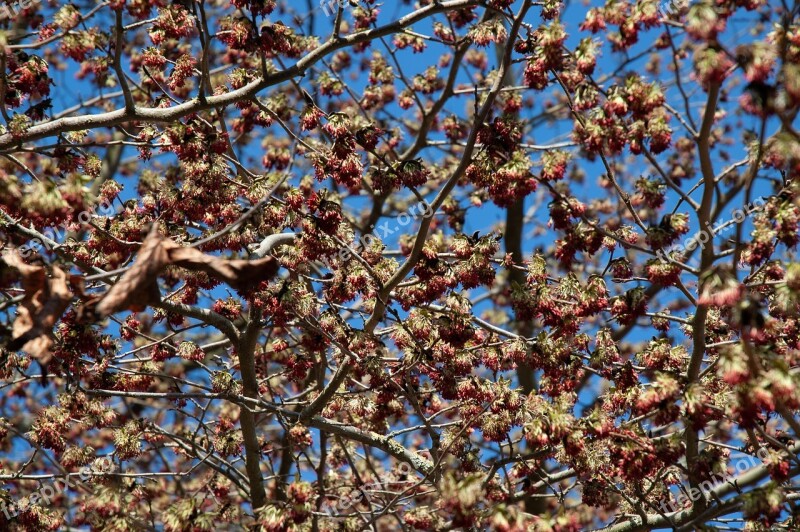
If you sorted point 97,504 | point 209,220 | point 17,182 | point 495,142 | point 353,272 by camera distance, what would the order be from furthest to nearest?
point 209,220, point 353,272, point 495,142, point 97,504, point 17,182

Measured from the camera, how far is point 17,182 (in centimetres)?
543

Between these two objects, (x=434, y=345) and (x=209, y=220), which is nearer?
(x=434, y=345)

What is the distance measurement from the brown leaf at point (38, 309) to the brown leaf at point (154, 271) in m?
0.33

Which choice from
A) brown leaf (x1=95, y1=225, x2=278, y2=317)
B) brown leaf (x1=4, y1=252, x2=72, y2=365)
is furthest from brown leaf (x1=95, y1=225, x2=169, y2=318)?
brown leaf (x1=4, y1=252, x2=72, y2=365)

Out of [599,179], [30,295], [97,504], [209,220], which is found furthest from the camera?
[599,179]

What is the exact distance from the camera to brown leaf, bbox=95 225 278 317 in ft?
14.0

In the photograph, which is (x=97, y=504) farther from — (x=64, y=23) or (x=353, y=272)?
(x=64, y=23)

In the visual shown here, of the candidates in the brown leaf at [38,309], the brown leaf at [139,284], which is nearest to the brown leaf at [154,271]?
the brown leaf at [139,284]

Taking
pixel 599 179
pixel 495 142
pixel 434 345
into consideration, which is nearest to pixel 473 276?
pixel 434 345

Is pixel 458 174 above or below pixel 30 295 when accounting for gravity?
above

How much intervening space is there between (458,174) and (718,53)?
76.6 inches

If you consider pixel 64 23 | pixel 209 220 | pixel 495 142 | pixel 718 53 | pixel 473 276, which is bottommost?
pixel 718 53

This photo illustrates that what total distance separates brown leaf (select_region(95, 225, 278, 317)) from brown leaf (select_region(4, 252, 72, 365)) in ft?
1.09

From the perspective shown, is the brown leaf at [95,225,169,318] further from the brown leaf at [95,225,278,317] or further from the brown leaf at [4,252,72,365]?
the brown leaf at [4,252,72,365]
